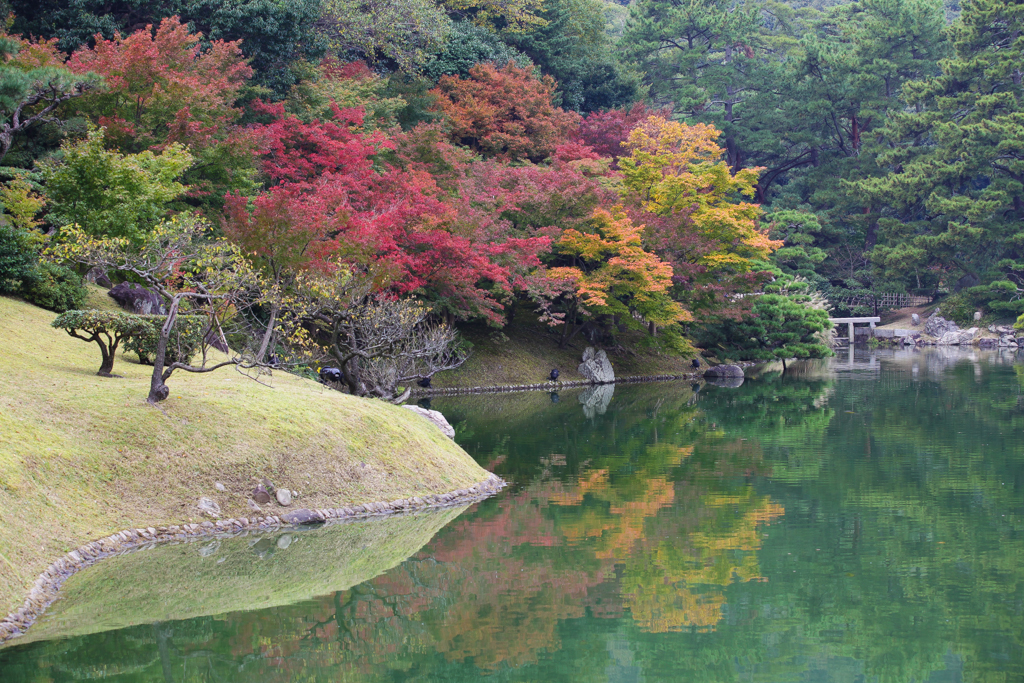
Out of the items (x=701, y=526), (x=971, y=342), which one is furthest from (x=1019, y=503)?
(x=971, y=342)

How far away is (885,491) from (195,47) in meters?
19.7

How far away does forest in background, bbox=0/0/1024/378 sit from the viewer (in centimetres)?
1808

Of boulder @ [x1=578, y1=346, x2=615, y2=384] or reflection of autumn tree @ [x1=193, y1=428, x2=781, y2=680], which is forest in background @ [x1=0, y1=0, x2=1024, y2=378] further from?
reflection of autumn tree @ [x1=193, y1=428, x2=781, y2=680]

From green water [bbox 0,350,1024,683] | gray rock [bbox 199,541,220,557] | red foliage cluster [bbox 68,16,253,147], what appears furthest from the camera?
red foliage cluster [bbox 68,16,253,147]

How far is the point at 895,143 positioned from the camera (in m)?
47.5

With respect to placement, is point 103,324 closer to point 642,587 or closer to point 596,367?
point 642,587

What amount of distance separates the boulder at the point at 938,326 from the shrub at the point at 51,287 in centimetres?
3945

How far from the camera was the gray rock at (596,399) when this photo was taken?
2197cm

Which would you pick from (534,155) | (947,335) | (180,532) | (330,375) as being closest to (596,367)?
(534,155)

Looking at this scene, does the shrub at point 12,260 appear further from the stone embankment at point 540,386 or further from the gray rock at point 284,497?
the stone embankment at point 540,386

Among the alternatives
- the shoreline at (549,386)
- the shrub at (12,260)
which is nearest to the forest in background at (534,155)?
the shrub at (12,260)

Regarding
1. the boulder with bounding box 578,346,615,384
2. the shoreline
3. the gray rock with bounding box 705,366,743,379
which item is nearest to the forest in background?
the boulder with bounding box 578,346,615,384

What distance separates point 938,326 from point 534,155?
23603mm

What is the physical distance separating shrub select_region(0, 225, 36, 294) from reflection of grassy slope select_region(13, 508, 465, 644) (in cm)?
891
